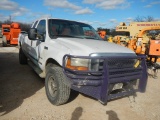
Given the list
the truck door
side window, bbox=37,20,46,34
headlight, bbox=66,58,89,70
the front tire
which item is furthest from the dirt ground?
side window, bbox=37,20,46,34

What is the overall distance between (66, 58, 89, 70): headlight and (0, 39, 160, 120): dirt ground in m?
1.00

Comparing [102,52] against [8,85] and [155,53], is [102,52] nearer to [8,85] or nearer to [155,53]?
[8,85]

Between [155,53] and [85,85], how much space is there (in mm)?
5040

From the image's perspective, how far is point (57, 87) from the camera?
3.84 meters

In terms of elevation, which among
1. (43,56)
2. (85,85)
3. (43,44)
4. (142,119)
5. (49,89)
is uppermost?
(43,44)

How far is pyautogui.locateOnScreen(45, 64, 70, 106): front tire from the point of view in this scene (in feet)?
12.4

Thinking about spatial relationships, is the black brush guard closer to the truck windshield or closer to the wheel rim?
the wheel rim

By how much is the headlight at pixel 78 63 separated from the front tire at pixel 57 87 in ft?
1.12

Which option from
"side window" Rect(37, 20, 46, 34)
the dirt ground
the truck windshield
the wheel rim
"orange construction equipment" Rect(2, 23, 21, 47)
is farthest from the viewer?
"orange construction equipment" Rect(2, 23, 21, 47)

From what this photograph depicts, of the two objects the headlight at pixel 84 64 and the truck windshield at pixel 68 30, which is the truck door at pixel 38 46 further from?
the headlight at pixel 84 64

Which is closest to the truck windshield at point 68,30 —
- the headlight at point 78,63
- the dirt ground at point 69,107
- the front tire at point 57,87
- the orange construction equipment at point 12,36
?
the front tire at point 57,87

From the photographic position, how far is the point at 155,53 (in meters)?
7.46

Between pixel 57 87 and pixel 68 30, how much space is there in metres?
1.83

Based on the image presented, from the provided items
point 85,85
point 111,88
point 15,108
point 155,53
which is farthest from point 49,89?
point 155,53
